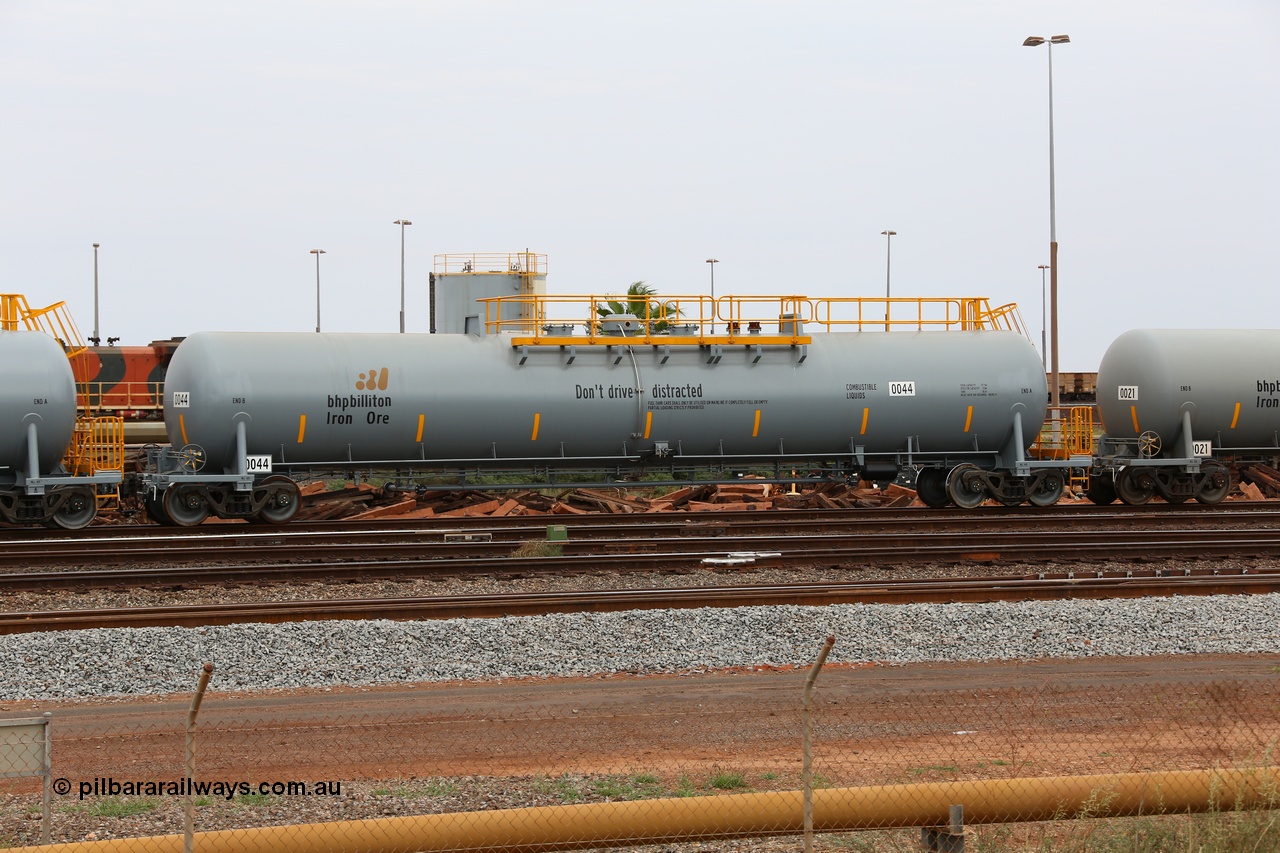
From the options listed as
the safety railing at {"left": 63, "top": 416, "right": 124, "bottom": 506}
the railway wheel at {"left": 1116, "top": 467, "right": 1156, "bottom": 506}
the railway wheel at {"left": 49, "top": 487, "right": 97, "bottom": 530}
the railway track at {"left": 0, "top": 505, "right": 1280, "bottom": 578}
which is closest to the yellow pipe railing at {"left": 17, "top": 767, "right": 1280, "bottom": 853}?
the railway track at {"left": 0, "top": 505, "right": 1280, "bottom": 578}

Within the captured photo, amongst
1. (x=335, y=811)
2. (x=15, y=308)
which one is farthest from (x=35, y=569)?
(x=335, y=811)

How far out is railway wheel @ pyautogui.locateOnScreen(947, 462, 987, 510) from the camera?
74.7 ft

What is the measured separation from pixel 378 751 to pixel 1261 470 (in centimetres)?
2762

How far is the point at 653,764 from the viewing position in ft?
25.6

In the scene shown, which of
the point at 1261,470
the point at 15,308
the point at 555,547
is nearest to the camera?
the point at 555,547

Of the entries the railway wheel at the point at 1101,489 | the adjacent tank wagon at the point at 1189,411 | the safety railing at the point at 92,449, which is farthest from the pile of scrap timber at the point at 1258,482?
the safety railing at the point at 92,449

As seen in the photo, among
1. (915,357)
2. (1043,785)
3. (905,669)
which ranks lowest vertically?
(905,669)

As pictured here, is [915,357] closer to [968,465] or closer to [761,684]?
[968,465]

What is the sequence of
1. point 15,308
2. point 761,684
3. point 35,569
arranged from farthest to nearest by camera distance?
point 15,308
point 35,569
point 761,684

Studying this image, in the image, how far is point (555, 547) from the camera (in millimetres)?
17266

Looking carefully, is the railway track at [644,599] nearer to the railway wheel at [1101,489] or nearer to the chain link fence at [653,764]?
the chain link fence at [653,764]

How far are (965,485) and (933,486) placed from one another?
0.98 metres

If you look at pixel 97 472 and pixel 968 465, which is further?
pixel 968 465

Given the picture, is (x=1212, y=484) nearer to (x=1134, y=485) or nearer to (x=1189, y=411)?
(x=1134, y=485)
